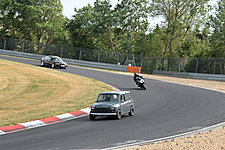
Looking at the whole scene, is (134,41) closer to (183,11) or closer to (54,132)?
(183,11)

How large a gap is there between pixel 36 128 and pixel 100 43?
5777 centimetres

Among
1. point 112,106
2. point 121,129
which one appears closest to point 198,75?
point 112,106

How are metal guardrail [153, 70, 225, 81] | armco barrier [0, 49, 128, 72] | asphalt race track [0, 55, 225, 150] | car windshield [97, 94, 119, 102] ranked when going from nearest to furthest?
asphalt race track [0, 55, 225, 150], car windshield [97, 94, 119, 102], metal guardrail [153, 70, 225, 81], armco barrier [0, 49, 128, 72]

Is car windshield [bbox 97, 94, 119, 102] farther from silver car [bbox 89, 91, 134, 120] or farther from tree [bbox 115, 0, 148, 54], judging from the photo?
tree [bbox 115, 0, 148, 54]

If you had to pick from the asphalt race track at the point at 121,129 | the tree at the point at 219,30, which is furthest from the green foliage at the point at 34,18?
the asphalt race track at the point at 121,129

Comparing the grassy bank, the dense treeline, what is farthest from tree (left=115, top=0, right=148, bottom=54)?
the grassy bank

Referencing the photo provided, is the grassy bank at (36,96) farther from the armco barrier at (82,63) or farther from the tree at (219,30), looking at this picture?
the tree at (219,30)

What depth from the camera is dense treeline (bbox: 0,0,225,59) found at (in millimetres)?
55250

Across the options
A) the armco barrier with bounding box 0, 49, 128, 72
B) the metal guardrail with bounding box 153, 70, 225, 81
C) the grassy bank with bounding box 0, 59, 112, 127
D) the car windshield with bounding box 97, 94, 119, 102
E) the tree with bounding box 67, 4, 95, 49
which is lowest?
the grassy bank with bounding box 0, 59, 112, 127

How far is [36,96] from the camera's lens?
21547 millimetres

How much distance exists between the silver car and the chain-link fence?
30.1 metres

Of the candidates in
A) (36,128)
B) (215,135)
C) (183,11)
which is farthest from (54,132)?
(183,11)

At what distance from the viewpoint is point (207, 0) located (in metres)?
54.9

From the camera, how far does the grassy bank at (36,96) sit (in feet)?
50.9
